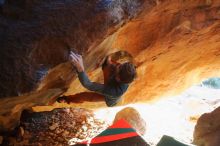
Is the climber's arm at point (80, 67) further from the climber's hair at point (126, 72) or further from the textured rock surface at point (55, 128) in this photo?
the textured rock surface at point (55, 128)

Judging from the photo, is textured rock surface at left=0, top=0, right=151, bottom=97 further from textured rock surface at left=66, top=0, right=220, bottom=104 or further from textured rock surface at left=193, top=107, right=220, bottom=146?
textured rock surface at left=193, top=107, right=220, bottom=146

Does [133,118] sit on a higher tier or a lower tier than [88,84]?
lower

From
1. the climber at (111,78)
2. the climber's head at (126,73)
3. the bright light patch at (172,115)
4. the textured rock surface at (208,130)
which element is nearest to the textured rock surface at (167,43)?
the climber at (111,78)

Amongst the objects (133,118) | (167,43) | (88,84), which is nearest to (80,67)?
(88,84)

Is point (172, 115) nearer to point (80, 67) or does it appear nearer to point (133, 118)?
point (133, 118)

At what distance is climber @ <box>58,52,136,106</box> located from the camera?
389 centimetres

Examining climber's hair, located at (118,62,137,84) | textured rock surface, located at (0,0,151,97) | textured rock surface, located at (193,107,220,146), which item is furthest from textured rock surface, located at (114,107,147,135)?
textured rock surface, located at (0,0,151,97)

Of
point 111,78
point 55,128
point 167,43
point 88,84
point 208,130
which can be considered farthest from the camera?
point 208,130

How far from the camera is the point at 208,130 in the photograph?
670 centimetres

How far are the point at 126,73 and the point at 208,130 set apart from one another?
3.51 m

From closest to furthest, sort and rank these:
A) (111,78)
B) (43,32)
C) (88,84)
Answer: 1. (43,32)
2. (88,84)
3. (111,78)

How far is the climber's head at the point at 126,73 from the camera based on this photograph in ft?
13.3

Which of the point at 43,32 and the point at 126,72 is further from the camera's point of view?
the point at 126,72

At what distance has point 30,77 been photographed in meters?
3.49
